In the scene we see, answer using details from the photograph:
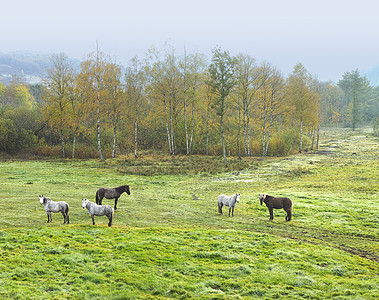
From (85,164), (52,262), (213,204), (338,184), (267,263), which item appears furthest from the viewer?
(85,164)

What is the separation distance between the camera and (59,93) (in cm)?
5288

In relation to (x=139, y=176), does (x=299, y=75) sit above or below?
above

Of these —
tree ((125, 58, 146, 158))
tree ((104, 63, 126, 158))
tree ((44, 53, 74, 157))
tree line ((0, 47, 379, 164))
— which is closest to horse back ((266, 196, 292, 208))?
tree line ((0, 47, 379, 164))

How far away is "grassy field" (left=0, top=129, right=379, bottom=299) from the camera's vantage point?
9.56 m

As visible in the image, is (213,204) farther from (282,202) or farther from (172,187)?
(172,187)

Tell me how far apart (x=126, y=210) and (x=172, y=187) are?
12.2 metres

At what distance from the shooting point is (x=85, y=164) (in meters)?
44.3

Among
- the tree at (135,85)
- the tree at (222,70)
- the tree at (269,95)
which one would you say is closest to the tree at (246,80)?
the tree at (269,95)

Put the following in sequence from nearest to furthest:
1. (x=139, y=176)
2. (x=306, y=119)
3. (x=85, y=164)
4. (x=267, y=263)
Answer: (x=267, y=263) → (x=139, y=176) → (x=85, y=164) → (x=306, y=119)

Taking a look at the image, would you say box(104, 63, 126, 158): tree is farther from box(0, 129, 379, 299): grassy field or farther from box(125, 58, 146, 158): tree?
box(0, 129, 379, 299): grassy field

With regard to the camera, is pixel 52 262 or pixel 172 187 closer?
pixel 52 262

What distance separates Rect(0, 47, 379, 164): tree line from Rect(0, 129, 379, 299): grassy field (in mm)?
26717

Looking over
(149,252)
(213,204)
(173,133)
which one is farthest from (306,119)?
(149,252)

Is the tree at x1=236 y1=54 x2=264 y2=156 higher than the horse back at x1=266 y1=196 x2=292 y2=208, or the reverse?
the tree at x1=236 y1=54 x2=264 y2=156
